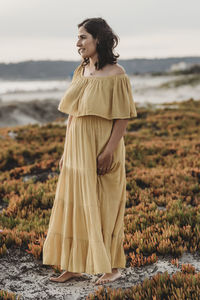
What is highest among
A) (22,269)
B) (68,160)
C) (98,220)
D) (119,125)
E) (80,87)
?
(80,87)

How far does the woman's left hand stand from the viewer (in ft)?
11.8

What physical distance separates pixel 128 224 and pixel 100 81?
9.19ft

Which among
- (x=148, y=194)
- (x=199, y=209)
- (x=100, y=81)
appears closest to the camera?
(x=100, y=81)

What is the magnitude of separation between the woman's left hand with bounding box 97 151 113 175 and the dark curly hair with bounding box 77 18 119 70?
0.91m

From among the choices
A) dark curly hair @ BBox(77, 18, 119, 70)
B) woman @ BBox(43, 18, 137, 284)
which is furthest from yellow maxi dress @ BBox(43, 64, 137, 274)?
dark curly hair @ BBox(77, 18, 119, 70)

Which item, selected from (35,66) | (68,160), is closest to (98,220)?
(68,160)

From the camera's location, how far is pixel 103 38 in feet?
11.7

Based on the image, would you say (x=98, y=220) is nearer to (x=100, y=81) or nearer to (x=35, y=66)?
(x=100, y=81)

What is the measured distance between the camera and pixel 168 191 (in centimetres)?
750

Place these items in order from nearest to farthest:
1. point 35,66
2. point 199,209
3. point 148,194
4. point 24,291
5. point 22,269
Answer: point 24,291 < point 22,269 < point 199,209 < point 148,194 < point 35,66

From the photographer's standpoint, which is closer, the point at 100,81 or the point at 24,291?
the point at 100,81

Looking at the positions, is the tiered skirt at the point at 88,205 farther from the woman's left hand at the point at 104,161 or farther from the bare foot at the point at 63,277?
the bare foot at the point at 63,277

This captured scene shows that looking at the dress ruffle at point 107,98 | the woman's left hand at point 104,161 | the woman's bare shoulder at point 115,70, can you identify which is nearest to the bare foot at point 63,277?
the woman's left hand at point 104,161

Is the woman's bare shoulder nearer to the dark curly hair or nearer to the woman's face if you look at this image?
the dark curly hair
